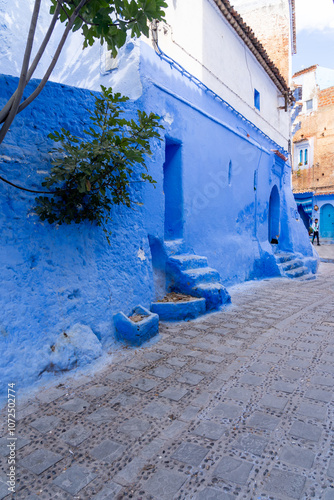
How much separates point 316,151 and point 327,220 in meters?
4.99

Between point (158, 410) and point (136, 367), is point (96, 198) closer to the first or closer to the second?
point (136, 367)

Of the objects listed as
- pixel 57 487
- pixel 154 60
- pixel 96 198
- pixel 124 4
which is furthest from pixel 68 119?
pixel 57 487

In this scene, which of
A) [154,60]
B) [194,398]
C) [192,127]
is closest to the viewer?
[194,398]

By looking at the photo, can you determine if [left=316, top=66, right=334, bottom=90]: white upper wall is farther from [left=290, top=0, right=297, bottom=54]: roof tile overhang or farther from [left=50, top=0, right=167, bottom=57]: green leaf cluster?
[left=50, top=0, right=167, bottom=57]: green leaf cluster

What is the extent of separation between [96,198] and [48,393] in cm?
188

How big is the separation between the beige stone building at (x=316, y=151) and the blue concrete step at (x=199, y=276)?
19368 mm

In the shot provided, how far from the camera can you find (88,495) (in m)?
1.70

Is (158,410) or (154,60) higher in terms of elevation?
(154,60)

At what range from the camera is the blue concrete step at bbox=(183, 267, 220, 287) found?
16.5 ft

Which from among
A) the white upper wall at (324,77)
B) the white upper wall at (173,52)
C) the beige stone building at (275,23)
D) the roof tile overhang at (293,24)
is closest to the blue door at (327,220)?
the white upper wall at (324,77)

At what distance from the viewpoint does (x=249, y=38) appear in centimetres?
835

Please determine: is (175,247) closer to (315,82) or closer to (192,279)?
(192,279)

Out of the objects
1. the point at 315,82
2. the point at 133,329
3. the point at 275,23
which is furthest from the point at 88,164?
the point at 315,82

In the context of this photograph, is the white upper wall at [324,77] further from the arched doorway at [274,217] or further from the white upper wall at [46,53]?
the white upper wall at [46,53]
